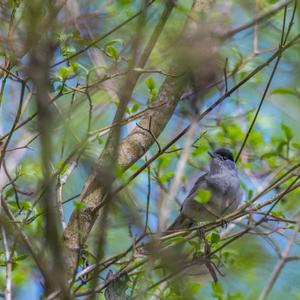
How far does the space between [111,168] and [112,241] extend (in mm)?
2564

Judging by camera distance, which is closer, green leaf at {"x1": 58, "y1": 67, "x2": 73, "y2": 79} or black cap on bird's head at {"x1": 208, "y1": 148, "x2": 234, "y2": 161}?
green leaf at {"x1": 58, "y1": 67, "x2": 73, "y2": 79}

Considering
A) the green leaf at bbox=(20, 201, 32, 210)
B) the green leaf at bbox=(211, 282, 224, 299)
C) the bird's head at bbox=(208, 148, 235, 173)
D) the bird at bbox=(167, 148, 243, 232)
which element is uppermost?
the bird's head at bbox=(208, 148, 235, 173)

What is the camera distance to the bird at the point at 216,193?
4.25 m

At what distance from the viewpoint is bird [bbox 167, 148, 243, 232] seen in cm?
425

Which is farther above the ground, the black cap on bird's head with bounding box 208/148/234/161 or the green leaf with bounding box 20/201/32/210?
the black cap on bird's head with bounding box 208/148/234/161

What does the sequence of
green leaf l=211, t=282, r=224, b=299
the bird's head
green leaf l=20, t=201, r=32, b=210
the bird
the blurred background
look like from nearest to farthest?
the blurred background, green leaf l=20, t=201, r=32, b=210, green leaf l=211, t=282, r=224, b=299, the bird, the bird's head

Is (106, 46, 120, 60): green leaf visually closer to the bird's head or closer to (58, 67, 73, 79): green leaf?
(58, 67, 73, 79): green leaf

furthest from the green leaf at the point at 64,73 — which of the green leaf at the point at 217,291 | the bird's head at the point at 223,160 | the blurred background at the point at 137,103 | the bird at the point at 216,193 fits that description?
the bird's head at the point at 223,160

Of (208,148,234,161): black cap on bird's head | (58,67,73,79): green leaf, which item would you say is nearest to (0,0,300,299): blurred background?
(58,67,73,79): green leaf

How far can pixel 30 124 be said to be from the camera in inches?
133

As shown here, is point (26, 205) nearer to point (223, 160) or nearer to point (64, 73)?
point (64, 73)

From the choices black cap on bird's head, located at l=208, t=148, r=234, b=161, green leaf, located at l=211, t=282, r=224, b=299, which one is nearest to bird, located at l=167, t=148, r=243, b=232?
black cap on bird's head, located at l=208, t=148, r=234, b=161

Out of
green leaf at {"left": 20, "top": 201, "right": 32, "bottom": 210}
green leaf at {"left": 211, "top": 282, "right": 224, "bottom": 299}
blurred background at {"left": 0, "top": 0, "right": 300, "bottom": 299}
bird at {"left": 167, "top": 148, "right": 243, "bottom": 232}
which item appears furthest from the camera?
bird at {"left": 167, "top": 148, "right": 243, "bottom": 232}

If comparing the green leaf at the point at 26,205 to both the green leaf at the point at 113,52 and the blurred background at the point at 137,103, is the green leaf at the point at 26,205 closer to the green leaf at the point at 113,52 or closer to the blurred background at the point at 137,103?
the blurred background at the point at 137,103
